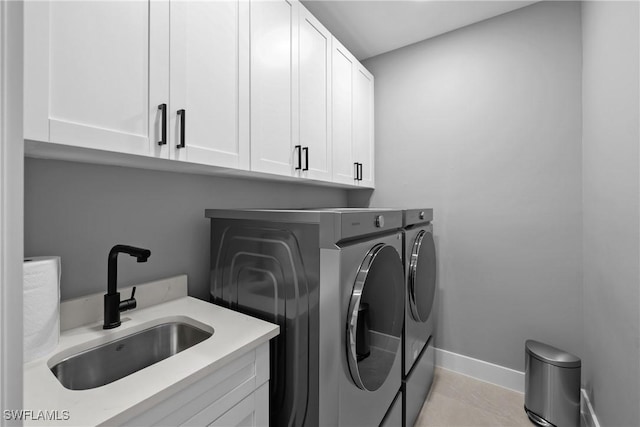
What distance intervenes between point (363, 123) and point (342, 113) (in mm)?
401

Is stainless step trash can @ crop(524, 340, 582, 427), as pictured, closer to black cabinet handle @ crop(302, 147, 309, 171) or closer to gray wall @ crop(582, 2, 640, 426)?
gray wall @ crop(582, 2, 640, 426)

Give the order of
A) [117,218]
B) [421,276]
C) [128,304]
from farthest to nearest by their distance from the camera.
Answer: [421,276], [117,218], [128,304]

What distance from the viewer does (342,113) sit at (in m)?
2.19

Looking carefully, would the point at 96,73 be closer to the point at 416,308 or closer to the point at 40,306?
the point at 40,306

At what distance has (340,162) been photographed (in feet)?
7.13

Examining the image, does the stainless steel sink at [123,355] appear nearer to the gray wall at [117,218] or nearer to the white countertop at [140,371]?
the white countertop at [140,371]

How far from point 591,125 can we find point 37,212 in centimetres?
275

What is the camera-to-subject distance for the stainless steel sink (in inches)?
38.9

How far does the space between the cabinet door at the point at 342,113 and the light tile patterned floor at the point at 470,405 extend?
65.9 inches

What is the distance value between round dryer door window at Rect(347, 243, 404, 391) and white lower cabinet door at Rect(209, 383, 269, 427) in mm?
353

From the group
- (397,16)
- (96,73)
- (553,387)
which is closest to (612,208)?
(553,387)

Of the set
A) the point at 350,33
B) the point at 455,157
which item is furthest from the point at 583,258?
the point at 350,33

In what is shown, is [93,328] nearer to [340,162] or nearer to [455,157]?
[340,162]

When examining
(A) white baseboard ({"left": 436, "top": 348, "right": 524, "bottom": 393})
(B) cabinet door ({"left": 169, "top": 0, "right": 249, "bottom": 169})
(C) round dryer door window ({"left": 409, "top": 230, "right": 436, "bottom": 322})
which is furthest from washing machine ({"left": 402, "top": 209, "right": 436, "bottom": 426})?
(B) cabinet door ({"left": 169, "top": 0, "right": 249, "bottom": 169})
